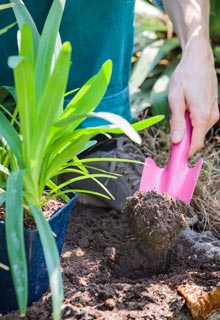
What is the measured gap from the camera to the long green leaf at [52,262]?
3.57 ft

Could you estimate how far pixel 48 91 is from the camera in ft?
3.99

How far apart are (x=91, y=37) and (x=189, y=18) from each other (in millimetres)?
312

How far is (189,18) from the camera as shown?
67.5 inches

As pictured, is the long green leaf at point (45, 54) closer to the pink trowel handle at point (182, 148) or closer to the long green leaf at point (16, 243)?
the long green leaf at point (16, 243)

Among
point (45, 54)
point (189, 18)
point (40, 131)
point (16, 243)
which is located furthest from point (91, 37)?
point (16, 243)

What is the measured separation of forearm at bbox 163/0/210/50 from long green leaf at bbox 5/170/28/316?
708 millimetres

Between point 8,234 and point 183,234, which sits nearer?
point 8,234

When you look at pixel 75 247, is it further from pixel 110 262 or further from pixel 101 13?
pixel 101 13

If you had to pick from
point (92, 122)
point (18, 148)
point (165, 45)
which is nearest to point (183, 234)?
point (92, 122)

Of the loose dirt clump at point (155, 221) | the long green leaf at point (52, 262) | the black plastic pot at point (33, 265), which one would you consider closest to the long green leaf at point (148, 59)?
the loose dirt clump at point (155, 221)

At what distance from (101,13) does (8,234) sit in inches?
36.4

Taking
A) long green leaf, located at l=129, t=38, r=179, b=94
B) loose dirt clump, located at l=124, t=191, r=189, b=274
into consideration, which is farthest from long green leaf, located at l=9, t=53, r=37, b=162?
long green leaf, located at l=129, t=38, r=179, b=94

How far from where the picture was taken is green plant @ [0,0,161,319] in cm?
112

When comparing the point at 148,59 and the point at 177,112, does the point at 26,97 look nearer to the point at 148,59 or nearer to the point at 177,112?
the point at 177,112
